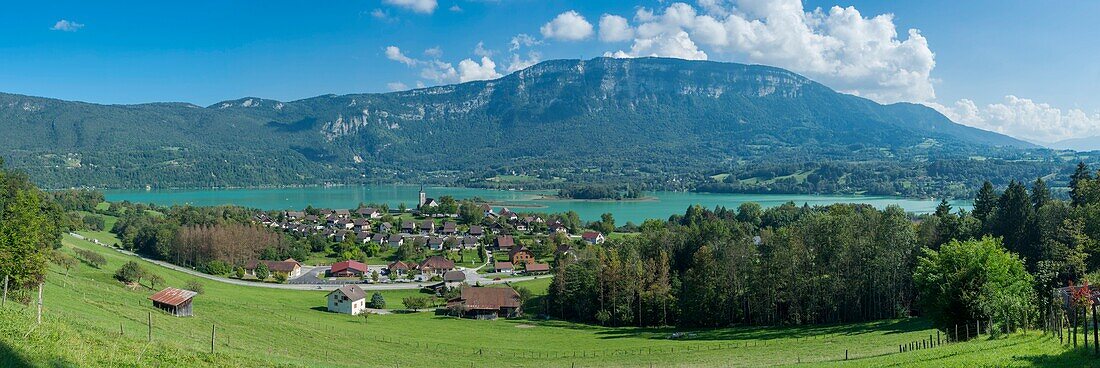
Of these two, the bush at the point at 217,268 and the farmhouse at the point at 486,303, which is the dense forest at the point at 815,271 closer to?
the farmhouse at the point at 486,303

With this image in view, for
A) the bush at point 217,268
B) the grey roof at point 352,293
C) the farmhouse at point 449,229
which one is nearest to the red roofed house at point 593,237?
the farmhouse at point 449,229

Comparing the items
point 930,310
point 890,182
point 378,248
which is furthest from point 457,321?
point 890,182

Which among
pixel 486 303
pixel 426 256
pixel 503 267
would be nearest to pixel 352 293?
pixel 486 303

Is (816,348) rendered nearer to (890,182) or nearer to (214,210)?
(214,210)

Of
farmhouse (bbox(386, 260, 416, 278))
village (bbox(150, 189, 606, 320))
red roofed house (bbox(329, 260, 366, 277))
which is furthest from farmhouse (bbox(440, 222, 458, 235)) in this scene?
red roofed house (bbox(329, 260, 366, 277))

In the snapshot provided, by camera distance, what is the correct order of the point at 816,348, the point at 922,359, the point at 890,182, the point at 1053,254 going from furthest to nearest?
the point at 890,182 < the point at 1053,254 < the point at 816,348 < the point at 922,359
